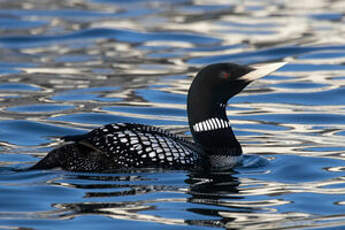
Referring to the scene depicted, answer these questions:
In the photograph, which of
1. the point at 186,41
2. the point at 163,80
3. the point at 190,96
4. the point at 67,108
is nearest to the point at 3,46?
the point at 186,41

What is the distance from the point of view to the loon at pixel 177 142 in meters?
6.02

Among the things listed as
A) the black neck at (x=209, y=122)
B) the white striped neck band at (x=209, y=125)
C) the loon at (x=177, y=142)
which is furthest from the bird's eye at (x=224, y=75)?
the white striped neck band at (x=209, y=125)

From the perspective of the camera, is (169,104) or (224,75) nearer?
(224,75)

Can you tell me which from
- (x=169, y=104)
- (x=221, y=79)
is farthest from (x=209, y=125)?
(x=169, y=104)

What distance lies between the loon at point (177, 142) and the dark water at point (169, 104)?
0.28 ft

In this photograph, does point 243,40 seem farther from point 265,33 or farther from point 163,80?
point 163,80

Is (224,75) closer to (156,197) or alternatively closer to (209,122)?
(209,122)

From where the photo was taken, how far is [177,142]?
6273mm

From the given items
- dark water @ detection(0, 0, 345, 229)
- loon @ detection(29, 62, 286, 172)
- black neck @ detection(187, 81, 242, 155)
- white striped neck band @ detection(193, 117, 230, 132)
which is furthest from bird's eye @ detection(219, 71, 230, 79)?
dark water @ detection(0, 0, 345, 229)

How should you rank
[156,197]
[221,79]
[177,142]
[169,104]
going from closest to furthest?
[156,197]
[177,142]
[221,79]
[169,104]

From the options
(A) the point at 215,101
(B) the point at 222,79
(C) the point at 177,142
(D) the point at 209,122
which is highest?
(B) the point at 222,79

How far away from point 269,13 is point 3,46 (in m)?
5.01

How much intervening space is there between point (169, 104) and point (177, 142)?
11.1ft

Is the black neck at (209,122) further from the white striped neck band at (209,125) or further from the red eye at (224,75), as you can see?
the red eye at (224,75)
